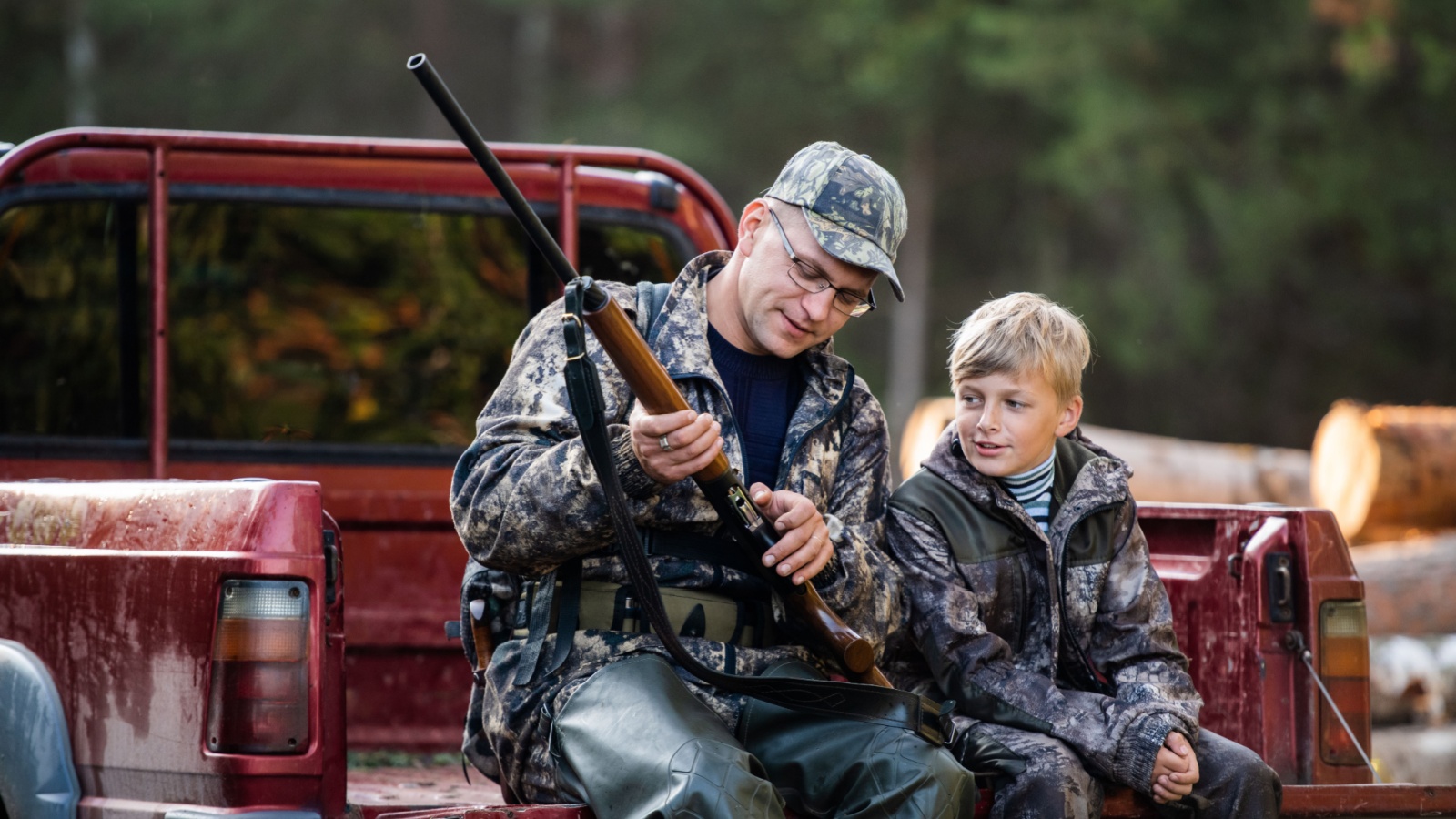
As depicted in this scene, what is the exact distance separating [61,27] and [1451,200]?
15.4 m

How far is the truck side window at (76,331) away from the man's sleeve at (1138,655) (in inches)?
121

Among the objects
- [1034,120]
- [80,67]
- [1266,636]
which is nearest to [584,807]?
[1266,636]

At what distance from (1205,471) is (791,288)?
7317 millimetres

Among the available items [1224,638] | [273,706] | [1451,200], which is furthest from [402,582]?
[1451,200]

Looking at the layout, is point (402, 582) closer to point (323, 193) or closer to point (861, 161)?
point (323, 193)

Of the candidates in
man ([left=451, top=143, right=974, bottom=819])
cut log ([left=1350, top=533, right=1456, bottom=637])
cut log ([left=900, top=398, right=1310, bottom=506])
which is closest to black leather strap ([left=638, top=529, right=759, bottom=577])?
man ([left=451, top=143, right=974, bottom=819])

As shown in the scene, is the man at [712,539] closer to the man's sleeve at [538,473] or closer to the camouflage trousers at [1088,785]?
the man's sleeve at [538,473]

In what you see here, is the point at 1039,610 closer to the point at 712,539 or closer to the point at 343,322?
the point at 712,539

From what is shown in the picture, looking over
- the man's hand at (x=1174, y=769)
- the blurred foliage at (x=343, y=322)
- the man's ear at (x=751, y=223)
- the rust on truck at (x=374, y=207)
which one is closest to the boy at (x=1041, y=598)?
the man's hand at (x=1174, y=769)

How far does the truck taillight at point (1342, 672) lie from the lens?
3316 mm

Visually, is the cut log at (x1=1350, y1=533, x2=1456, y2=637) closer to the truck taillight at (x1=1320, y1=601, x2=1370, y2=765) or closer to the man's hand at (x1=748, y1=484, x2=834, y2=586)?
the truck taillight at (x1=1320, y1=601, x2=1370, y2=765)

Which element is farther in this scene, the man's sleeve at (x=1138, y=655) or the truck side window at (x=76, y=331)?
the truck side window at (x=76, y=331)

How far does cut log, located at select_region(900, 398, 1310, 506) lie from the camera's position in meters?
9.60

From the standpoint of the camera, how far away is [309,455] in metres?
4.61
